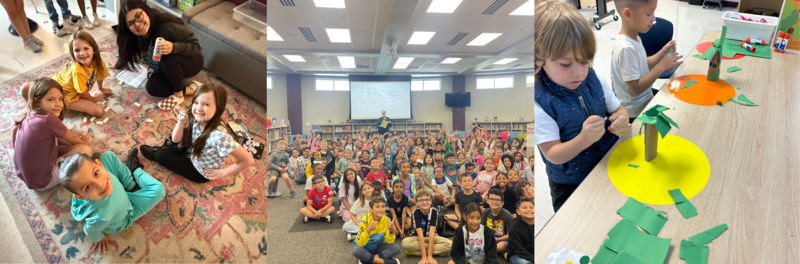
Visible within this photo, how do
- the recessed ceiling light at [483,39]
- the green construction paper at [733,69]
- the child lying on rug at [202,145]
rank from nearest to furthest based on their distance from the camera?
the recessed ceiling light at [483,39], the child lying on rug at [202,145], the green construction paper at [733,69]

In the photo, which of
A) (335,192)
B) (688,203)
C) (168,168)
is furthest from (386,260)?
(168,168)

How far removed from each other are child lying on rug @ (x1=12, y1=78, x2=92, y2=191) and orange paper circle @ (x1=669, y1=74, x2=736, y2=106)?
2892mm

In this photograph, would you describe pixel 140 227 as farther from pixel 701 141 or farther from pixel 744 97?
pixel 744 97

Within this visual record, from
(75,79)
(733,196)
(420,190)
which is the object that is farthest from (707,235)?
(75,79)

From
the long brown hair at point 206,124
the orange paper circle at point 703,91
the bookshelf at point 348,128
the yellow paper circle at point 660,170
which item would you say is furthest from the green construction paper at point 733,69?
the long brown hair at point 206,124

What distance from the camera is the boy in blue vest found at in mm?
1016

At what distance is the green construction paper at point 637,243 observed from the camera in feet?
2.81

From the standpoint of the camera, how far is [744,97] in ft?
4.95

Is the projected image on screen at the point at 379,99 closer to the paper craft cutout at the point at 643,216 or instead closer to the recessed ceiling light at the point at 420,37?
the recessed ceiling light at the point at 420,37

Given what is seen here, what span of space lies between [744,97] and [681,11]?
14.7 feet

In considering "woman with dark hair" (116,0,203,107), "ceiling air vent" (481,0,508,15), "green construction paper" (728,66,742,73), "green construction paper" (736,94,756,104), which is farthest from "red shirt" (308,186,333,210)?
"green construction paper" (728,66,742,73)

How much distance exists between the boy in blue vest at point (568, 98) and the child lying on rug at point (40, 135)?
203 cm

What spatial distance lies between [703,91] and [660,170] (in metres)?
0.87

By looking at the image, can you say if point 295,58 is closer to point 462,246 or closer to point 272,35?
point 272,35
